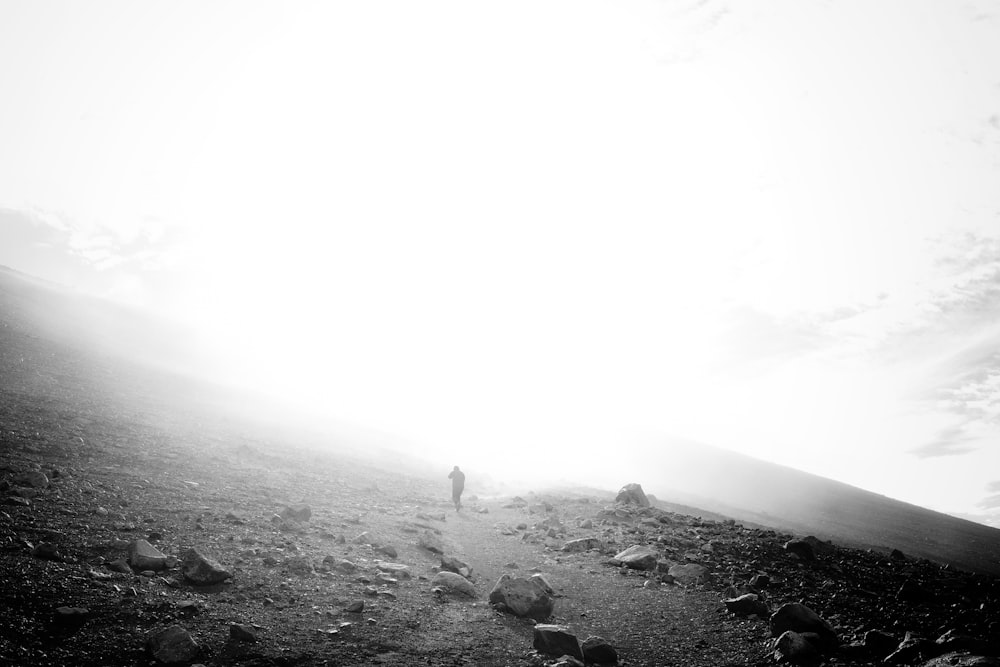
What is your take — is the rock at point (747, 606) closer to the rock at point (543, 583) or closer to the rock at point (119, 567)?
the rock at point (543, 583)

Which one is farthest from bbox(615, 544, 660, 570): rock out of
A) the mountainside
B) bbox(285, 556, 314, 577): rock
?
bbox(285, 556, 314, 577): rock

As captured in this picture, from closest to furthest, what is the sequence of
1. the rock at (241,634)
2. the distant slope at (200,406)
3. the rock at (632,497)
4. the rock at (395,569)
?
the rock at (241,634)
the rock at (395,569)
the rock at (632,497)
the distant slope at (200,406)

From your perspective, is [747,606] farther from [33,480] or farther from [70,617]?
[33,480]

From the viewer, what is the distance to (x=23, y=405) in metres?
21.9

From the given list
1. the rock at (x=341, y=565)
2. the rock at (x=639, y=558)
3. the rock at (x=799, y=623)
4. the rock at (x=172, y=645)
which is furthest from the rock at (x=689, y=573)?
the rock at (x=172, y=645)

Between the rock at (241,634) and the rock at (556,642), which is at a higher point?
the rock at (556,642)

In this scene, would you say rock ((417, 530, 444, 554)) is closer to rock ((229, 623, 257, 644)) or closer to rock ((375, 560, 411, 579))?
rock ((375, 560, 411, 579))

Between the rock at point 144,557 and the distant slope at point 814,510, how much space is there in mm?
47245

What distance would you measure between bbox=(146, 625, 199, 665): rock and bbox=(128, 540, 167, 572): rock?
286 cm

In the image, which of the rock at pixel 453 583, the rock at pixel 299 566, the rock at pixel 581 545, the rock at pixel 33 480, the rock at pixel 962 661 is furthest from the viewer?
the rock at pixel 581 545

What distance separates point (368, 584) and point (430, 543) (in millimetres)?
5312

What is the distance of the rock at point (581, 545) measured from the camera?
20.2 m

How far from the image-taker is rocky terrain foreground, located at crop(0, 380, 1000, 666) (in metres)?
8.90

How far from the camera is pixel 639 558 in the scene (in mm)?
17766
